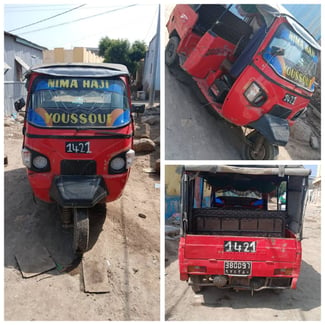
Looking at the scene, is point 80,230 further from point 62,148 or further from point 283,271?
point 283,271

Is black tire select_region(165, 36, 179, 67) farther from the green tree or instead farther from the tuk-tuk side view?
the green tree

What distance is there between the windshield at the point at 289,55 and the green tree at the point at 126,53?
2053 centimetres

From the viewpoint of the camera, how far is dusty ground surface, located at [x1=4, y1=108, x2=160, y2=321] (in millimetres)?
3336

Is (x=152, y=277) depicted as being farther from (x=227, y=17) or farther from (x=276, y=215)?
(x=227, y=17)

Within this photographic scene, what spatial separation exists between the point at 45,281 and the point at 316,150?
5.22m

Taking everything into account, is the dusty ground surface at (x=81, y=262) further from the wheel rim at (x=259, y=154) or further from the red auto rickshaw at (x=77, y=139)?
the wheel rim at (x=259, y=154)

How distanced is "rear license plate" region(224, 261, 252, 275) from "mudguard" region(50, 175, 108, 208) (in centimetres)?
174

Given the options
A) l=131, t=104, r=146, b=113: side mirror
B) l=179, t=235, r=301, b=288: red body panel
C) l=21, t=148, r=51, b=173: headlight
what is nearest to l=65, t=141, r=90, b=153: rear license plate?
l=21, t=148, r=51, b=173: headlight

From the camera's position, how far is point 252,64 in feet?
14.9

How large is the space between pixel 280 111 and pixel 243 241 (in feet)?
6.29

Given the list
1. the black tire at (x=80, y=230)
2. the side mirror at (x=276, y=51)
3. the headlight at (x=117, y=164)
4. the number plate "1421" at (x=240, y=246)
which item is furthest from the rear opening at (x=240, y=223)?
→ the side mirror at (x=276, y=51)

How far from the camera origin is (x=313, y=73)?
15.4 feet

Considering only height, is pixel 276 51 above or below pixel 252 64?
above

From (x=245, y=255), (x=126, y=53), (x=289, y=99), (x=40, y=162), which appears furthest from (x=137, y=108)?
(x=126, y=53)
